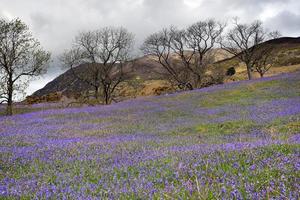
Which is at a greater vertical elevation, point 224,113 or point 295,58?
point 295,58

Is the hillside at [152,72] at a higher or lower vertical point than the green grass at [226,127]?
higher

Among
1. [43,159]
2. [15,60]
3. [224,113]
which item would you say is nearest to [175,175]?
[43,159]

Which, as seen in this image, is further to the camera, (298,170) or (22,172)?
(22,172)

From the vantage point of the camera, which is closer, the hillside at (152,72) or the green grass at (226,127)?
the green grass at (226,127)

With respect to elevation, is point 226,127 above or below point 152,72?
below

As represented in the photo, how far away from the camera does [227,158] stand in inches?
275

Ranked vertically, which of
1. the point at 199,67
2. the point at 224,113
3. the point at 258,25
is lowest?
the point at 224,113

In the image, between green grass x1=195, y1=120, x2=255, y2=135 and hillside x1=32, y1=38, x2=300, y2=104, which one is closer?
green grass x1=195, y1=120, x2=255, y2=135

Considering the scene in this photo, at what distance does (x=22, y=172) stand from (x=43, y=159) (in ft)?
4.90

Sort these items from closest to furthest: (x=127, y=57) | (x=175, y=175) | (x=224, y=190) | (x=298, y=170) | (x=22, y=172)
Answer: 1. (x=224, y=190)
2. (x=298, y=170)
3. (x=175, y=175)
4. (x=22, y=172)
5. (x=127, y=57)

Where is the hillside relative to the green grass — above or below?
above

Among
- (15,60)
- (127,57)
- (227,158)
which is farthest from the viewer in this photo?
(127,57)

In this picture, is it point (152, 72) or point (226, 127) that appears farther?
point (152, 72)

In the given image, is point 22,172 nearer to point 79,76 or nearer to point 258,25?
point 79,76
